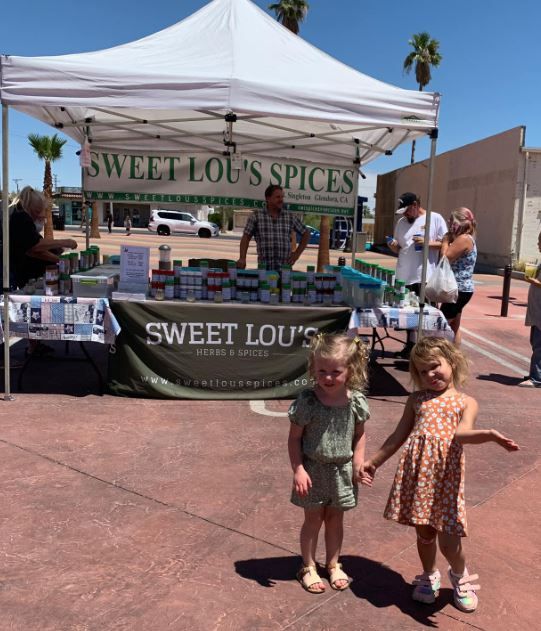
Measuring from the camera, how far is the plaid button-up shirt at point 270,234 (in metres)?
6.81

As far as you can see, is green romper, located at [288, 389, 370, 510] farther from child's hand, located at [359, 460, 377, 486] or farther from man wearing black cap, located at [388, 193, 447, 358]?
man wearing black cap, located at [388, 193, 447, 358]

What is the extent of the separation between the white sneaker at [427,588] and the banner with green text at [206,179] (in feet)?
19.1

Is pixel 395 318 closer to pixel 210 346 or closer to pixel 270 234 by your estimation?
pixel 210 346

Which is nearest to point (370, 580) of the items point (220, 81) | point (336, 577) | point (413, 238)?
point (336, 577)

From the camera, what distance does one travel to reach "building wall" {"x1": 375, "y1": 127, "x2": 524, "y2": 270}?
70.0 feet

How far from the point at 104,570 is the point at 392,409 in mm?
3271

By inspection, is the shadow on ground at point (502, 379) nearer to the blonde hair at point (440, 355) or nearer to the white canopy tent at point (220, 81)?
the white canopy tent at point (220, 81)

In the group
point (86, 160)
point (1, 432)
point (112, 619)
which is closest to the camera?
point (112, 619)

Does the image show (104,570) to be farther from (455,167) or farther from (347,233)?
(347,233)

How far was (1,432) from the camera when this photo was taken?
15.2 ft

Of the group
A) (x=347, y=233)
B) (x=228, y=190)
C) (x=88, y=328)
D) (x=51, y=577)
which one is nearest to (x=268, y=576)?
(x=51, y=577)

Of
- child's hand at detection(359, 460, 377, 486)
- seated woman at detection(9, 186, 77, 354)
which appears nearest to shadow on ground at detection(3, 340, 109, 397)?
seated woman at detection(9, 186, 77, 354)

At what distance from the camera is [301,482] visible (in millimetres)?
2590

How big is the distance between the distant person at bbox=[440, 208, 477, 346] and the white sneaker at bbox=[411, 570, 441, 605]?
4067 millimetres
